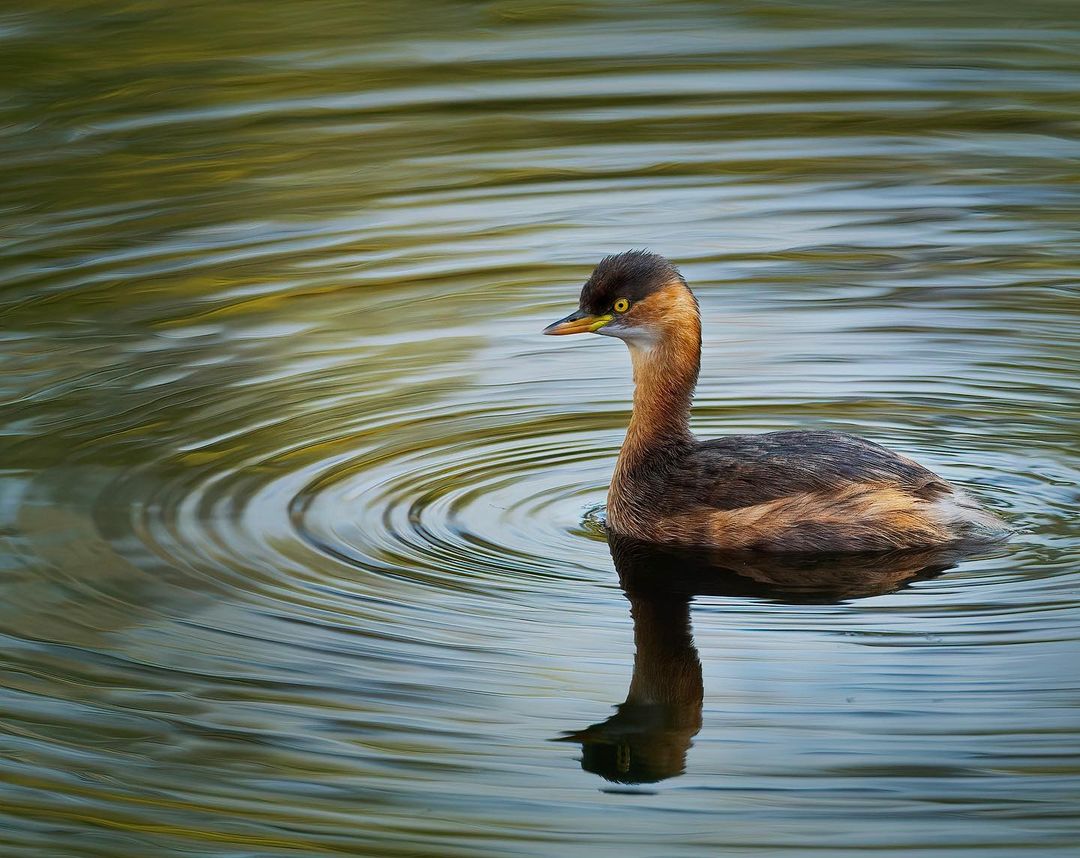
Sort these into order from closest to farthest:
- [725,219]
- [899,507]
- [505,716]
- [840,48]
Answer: [505,716]
[899,507]
[725,219]
[840,48]

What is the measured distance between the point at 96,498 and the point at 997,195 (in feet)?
18.2

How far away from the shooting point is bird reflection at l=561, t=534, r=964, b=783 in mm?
5000

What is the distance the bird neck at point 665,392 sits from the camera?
7020 mm

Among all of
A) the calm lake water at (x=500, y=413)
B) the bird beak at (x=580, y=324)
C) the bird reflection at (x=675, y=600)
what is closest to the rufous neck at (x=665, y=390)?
the bird beak at (x=580, y=324)

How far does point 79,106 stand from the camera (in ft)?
38.8

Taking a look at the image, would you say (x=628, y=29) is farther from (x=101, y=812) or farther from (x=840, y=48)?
(x=101, y=812)

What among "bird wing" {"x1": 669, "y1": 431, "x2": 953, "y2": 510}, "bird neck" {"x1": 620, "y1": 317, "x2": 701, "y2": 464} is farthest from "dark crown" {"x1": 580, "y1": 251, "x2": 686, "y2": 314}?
"bird wing" {"x1": 669, "y1": 431, "x2": 953, "y2": 510}

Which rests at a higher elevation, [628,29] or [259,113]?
[628,29]

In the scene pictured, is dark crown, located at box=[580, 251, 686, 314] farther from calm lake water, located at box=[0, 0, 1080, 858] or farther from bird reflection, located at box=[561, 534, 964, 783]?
bird reflection, located at box=[561, 534, 964, 783]

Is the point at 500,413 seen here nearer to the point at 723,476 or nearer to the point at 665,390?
the point at 665,390

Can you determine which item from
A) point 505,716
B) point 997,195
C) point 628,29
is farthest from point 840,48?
point 505,716

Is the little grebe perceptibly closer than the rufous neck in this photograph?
Yes

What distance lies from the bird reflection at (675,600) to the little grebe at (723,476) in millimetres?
77

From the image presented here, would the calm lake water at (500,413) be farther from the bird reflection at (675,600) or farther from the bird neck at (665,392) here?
the bird neck at (665,392)
